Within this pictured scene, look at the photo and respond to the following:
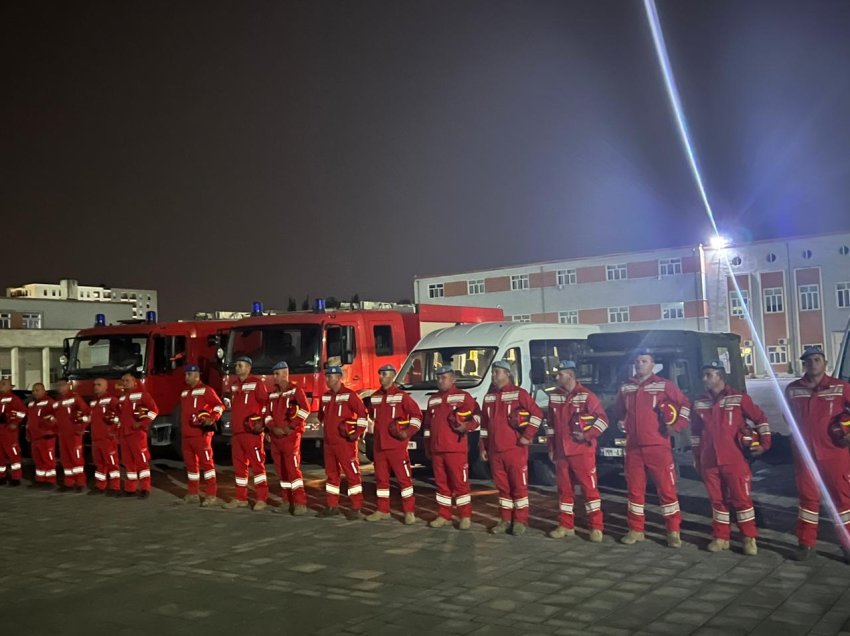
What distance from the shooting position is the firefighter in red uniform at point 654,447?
26.2 feet

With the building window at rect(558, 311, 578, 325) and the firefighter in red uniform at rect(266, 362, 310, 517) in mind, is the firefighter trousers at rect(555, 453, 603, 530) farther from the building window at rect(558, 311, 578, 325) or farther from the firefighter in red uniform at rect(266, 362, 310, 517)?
the building window at rect(558, 311, 578, 325)

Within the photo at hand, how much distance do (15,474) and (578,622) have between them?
11471mm

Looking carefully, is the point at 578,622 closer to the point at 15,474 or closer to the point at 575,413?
the point at 575,413

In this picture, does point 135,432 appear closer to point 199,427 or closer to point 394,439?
point 199,427

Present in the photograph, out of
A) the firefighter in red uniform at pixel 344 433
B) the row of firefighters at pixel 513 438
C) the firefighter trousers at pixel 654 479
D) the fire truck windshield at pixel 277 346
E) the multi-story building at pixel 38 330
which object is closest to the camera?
the row of firefighters at pixel 513 438

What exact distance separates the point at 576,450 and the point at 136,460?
673cm

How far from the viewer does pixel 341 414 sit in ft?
32.7

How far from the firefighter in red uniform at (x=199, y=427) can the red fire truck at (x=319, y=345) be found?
2.88 m

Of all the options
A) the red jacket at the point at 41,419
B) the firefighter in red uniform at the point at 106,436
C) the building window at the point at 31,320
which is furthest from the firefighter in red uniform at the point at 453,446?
the building window at the point at 31,320

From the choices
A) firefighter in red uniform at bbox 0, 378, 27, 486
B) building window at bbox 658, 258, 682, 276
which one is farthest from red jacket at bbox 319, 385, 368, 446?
building window at bbox 658, 258, 682, 276

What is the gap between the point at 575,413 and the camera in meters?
8.49

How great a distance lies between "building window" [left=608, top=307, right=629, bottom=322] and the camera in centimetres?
5384

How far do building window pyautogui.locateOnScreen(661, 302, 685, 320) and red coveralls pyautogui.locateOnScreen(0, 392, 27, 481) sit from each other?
43.6m

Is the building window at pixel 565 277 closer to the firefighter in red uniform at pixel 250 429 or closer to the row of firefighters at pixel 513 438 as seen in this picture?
the row of firefighters at pixel 513 438
